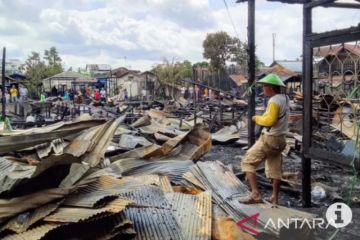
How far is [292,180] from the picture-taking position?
7168 mm

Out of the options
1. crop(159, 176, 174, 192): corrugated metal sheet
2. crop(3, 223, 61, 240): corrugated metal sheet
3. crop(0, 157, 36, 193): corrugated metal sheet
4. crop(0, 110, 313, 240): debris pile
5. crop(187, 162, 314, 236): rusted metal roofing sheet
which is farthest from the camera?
crop(159, 176, 174, 192): corrugated metal sheet

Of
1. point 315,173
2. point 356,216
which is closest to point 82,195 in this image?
point 356,216

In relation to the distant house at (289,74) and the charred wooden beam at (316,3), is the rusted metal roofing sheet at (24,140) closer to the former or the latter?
the charred wooden beam at (316,3)

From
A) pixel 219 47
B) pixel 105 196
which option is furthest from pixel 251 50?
pixel 219 47

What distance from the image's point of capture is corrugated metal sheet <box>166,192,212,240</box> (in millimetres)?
3942

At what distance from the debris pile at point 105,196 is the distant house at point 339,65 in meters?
1.68

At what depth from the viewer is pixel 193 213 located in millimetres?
4355

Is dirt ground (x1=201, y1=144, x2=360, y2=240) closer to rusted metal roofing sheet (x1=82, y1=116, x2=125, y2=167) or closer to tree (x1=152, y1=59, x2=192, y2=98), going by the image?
rusted metal roofing sheet (x1=82, y1=116, x2=125, y2=167)

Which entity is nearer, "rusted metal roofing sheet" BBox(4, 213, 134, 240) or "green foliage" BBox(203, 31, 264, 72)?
"rusted metal roofing sheet" BBox(4, 213, 134, 240)

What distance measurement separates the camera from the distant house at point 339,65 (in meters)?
4.95

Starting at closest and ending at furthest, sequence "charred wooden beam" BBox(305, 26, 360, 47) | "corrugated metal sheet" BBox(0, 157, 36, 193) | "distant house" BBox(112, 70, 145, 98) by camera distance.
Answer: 1. "corrugated metal sheet" BBox(0, 157, 36, 193)
2. "charred wooden beam" BBox(305, 26, 360, 47)
3. "distant house" BBox(112, 70, 145, 98)

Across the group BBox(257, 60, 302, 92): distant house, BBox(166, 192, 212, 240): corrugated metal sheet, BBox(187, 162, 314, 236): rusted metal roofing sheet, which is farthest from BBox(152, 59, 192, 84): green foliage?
BBox(166, 192, 212, 240): corrugated metal sheet

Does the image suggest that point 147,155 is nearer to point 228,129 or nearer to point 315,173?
point 315,173

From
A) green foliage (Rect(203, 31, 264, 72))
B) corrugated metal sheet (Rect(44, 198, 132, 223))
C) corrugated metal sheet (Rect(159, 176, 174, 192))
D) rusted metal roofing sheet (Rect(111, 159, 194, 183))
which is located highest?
green foliage (Rect(203, 31, 264, 72))
